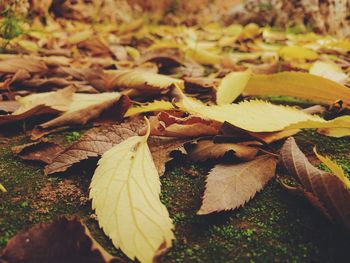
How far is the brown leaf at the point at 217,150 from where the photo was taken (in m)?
0.68

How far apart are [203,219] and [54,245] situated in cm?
22

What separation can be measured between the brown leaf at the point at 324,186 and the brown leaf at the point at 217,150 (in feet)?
0.22

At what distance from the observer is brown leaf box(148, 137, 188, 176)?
687 mm

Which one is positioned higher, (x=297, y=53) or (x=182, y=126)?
(x=182, y=126)

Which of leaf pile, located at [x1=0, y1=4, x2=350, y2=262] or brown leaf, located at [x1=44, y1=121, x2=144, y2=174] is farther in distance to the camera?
brown leaf, located at [x1=44, y1=121, x2=144, y2=174]

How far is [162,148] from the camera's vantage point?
72 centimetres

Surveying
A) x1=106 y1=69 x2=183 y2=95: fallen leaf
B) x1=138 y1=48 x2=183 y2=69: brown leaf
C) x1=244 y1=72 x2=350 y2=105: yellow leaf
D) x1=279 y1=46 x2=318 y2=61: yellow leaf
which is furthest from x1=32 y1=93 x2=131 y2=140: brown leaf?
x1=279 y1=46 x2=318 y2=61: yellow leaf

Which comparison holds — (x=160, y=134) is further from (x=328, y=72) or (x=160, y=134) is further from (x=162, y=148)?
(x=328, y=72)

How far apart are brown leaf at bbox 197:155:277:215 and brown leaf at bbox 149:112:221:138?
11 cm

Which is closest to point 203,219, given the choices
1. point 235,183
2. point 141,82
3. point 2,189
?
point 235,183

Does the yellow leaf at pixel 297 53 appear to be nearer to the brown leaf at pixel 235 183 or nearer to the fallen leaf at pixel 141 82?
the fallen leaf at pixel 141 82

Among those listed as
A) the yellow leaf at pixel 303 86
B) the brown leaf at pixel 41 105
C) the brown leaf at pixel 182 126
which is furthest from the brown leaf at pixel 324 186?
the brown leaf at pixel 41 105

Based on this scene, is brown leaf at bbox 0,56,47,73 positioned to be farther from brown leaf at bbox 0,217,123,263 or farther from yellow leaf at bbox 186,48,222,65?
brown leaf at bbox 0,217,123,263

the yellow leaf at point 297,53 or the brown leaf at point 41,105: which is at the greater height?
the brown leaf at point 41,105
